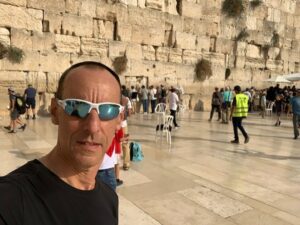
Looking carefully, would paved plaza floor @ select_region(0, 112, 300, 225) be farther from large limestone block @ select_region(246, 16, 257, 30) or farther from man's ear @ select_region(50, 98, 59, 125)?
large limestone block @ select_region(246, 16, 257, 30)

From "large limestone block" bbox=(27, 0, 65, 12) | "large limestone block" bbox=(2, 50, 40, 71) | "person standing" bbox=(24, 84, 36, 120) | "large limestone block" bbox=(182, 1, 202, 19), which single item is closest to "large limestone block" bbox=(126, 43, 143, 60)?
"large limestone block" bbox=(27, 0, 65, 12)

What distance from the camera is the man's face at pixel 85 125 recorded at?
1.26 meters

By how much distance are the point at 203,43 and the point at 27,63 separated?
30.2ft

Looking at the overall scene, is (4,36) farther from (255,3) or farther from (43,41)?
(255,3)

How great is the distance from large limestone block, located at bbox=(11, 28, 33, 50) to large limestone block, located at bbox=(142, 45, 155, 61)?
5.11 m

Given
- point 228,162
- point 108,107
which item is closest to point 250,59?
point 228,162

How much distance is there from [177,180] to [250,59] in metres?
16.1

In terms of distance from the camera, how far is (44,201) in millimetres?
1135

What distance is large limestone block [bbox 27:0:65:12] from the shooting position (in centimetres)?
1231

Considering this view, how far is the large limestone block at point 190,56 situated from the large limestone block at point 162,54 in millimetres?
1019

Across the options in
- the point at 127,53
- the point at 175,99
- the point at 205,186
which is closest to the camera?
the point at 205,186

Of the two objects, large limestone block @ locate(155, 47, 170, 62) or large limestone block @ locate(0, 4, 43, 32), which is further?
large limestone block @ locate(155, 47, 170, 62)

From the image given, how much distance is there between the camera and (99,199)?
1.33 m

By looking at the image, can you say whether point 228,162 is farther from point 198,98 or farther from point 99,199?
A: point 198,98
